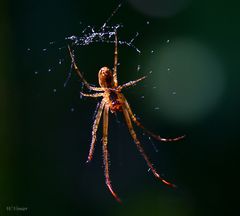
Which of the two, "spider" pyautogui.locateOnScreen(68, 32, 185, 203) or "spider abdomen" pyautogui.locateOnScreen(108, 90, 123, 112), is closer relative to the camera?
"spider" pyautogui.locateOnScreen(68, 32, 185, 203)

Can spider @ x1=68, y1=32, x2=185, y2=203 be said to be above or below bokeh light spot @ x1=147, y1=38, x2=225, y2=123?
below

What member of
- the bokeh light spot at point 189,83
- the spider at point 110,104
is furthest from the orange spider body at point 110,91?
the bokeh light spot at point 189,83

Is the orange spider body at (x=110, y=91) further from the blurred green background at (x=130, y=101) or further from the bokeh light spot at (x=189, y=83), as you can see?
the bokeh light spot at (x=189, y=83)

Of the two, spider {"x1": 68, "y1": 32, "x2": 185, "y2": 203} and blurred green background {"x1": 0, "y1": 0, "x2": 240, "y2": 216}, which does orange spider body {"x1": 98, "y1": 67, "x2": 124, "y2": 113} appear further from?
blurred green background {"x1": 0, "y1": 0, "x2": 240, "y2": 216}

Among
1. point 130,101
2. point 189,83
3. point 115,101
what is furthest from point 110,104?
point 189,83

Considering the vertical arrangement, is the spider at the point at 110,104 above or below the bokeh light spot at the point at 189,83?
below

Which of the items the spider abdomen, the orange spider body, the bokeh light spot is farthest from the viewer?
the bokeh light spot

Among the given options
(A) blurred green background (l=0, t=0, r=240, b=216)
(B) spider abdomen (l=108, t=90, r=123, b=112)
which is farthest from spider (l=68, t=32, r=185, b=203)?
(A) blurred green background (l=0, t=0, r=240, b=216)
